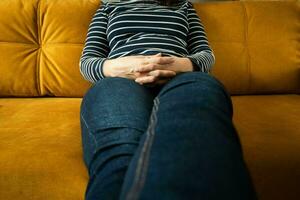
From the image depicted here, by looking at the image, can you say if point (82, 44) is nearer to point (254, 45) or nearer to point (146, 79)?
point (146, 79)

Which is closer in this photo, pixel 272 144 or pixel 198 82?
pixel 198 82

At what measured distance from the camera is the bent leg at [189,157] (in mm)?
406

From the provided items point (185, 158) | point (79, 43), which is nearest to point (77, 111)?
point (79, 43)

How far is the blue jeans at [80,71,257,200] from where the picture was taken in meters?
0.42

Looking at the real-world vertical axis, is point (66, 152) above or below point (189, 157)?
below

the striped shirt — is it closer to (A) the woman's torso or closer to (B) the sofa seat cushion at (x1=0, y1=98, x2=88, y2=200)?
(A) the woman's torso

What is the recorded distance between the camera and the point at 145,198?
39cm

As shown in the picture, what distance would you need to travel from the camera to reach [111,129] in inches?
23.8

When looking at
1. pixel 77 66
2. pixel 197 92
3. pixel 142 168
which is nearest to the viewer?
pixel 142 168

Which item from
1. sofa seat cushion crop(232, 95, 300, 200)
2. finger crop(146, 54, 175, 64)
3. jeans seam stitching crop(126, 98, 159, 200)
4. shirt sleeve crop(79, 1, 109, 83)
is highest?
jeans seam stitching crop(126, 98, 159, 200)

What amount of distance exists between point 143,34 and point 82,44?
1.09ft

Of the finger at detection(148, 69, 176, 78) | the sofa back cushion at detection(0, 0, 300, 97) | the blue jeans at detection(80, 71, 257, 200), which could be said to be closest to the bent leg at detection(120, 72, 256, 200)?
the blue jeans at detection(80, 71, 257, 200)

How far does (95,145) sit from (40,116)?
18.8 inches

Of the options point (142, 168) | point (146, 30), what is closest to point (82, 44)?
point (146, 30)
